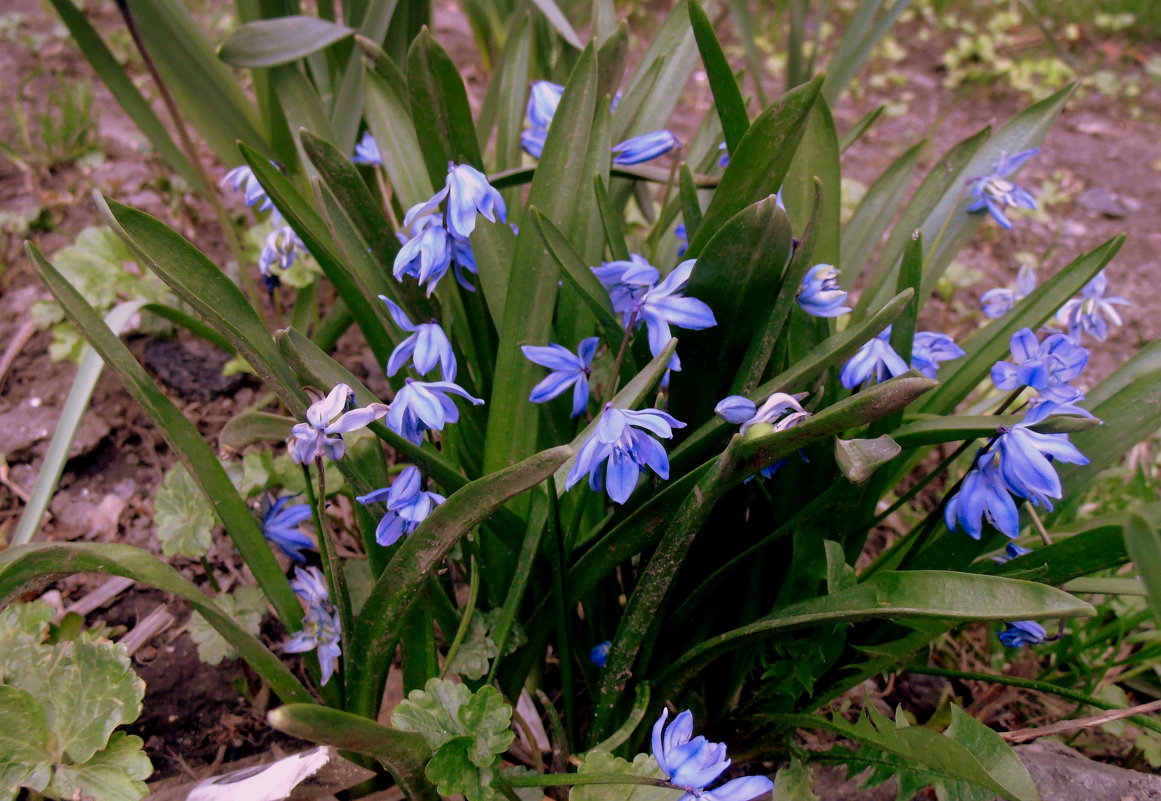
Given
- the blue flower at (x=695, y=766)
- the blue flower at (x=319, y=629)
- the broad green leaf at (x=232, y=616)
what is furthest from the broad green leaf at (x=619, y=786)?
the broad green leaf at (x=232, y=616)

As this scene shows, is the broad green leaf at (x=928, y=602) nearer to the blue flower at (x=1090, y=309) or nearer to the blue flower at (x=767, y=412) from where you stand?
the blue flower at (x=767, y=412)

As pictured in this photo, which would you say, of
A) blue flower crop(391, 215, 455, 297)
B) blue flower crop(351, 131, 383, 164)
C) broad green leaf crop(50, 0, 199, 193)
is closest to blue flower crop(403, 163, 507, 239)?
A: blue flower crop(391, 215, 455, 297)

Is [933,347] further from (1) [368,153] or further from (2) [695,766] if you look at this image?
(1) [368,153]

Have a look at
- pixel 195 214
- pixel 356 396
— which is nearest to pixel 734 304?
pixel 356 396

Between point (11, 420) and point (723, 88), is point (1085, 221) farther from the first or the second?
point (11, 420)

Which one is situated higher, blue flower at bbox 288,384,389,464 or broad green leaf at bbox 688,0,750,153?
broad green leaf at bbox 688,0,750,153

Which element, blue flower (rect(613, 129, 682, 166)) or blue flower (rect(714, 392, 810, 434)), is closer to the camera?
blue flower (rect(714, 392, 810, 434))

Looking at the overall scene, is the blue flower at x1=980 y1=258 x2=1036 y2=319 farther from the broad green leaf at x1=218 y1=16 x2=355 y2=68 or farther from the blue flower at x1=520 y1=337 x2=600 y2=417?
the broad green leaf at x1=218 y1=16 x2=355 y2=68
